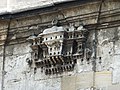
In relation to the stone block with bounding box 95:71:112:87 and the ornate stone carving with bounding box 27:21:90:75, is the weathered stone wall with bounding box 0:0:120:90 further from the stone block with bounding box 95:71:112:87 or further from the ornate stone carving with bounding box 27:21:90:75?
the ornate stone carving with bounding box 27:21:90:75

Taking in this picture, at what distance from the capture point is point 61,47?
11.2m

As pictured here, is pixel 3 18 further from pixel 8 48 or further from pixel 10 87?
pixel 10 87

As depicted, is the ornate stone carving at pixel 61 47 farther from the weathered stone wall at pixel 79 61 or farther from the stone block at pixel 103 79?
the stone block at pixel 103 79

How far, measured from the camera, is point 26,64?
1168 cm

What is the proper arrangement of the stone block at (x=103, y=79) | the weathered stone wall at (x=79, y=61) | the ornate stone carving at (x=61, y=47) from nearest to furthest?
1. the stone block at (x=103, y=79)
2. the weathered stone wall at (x=79, y=61)
3. the ornate stone carving at (x=61, y=47)

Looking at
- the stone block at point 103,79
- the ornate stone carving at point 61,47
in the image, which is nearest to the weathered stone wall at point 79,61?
the stone block at point 103,79

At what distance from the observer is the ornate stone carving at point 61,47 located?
437 inches

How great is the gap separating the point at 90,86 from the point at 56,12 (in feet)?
5.18

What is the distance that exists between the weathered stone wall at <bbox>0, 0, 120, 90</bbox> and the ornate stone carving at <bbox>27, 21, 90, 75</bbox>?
12 cm

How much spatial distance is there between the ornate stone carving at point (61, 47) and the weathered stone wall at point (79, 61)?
0.40 ft

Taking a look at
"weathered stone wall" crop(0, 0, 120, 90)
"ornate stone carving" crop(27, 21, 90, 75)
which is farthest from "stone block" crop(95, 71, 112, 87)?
"ornate stone carving" crop(27, 21, 90, 75)

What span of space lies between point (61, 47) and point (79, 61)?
0.41 meters

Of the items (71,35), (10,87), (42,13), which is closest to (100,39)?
(71,35)

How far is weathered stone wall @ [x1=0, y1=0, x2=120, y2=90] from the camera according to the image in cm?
1080
